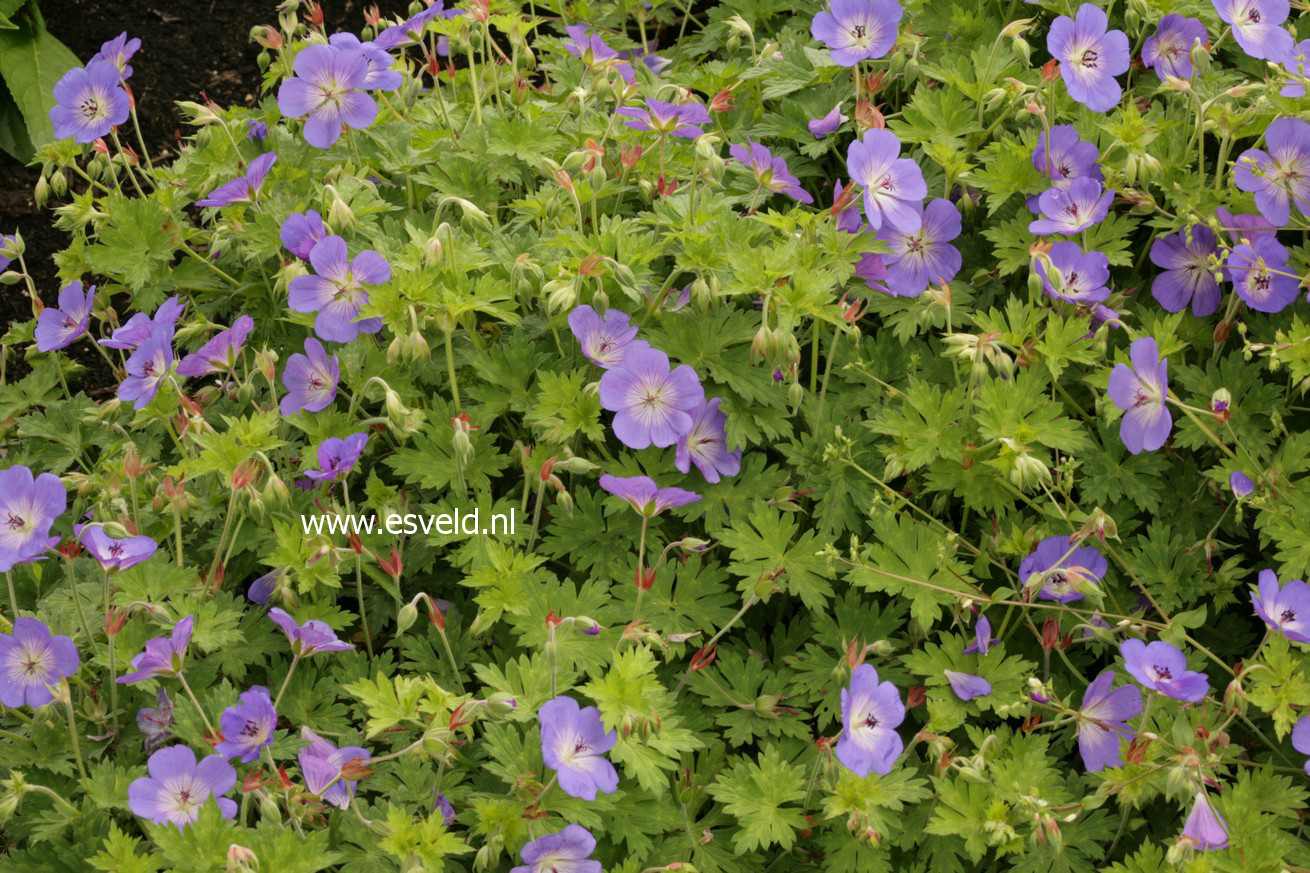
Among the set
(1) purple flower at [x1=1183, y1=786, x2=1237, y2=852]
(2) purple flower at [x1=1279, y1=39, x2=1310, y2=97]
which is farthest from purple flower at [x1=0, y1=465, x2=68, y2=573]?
(2) purple flower at [x1=1279, y1=39, x2=1310, y2=97]

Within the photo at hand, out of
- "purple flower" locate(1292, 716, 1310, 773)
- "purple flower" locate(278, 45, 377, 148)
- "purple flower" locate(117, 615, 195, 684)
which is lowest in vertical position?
"purple flower" locate(1292, 716, 1310, 773)

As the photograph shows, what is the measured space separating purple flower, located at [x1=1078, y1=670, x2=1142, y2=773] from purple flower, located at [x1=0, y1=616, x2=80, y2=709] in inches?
55.0

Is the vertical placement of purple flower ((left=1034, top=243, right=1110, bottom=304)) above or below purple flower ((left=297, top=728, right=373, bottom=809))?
above

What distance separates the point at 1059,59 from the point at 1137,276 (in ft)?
1.36

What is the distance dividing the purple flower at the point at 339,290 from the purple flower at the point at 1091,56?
47.4 inches

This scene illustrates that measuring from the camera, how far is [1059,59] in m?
2.06

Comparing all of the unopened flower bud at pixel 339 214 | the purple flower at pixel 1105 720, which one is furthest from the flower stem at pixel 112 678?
the purple flower at pixel 1105 720

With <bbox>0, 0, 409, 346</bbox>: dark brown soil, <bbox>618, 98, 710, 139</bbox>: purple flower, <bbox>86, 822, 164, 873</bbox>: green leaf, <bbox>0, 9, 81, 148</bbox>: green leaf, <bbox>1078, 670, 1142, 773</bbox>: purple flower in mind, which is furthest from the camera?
<bbox>0, 0, 409, 346</bbox>: dark brown soil

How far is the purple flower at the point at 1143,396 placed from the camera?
175cm

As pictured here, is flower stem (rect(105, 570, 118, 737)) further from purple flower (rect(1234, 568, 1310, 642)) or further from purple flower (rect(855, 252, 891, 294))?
purple flower (rect(1234, 568, 1310, 642))

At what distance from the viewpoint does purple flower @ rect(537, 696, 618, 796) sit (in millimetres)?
1468

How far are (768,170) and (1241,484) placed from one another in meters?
0.88

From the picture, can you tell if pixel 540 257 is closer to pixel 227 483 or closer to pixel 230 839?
pixel 227 483

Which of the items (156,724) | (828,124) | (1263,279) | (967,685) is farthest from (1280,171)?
(156,724)
